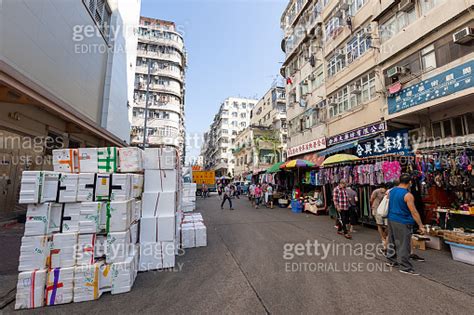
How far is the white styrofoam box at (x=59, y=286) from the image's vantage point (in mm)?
3268

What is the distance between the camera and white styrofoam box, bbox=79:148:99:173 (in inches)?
158

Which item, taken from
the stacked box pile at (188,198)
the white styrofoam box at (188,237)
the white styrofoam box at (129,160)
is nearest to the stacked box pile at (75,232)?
the white styrofoam box at (129,160)

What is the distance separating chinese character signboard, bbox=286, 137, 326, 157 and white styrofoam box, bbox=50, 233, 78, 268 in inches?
567

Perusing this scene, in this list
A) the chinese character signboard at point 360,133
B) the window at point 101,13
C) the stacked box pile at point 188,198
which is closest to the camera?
the chinese character signboard at point 360,133

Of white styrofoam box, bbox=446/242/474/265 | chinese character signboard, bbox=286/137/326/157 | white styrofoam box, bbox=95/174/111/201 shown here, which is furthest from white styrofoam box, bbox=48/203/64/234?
chinese character signboard, bbox=286/137/326/157

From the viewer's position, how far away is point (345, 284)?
3.76m

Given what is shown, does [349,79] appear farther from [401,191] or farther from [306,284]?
[306,284]

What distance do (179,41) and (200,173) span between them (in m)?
24.8

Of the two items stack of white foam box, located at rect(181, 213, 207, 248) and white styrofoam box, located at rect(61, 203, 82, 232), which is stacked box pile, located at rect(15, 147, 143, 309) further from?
stack of white foam box, located at rect(181, 213, 207, 248)

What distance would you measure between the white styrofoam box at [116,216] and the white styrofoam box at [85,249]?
10.8 inches

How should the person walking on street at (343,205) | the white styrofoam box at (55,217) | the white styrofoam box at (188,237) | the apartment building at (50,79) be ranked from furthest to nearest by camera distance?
the person walking on street at (343,205) < the apartment building at (50,79) < the white styrofoam box at (188,237) < the white styrofoam box at (55,217)

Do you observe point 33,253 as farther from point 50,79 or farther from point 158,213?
point 50,79

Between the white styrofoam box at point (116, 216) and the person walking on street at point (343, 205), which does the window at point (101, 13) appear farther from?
the person walking on street at point (343, 205)

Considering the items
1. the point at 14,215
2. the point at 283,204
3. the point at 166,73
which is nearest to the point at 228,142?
the point at 166,73
